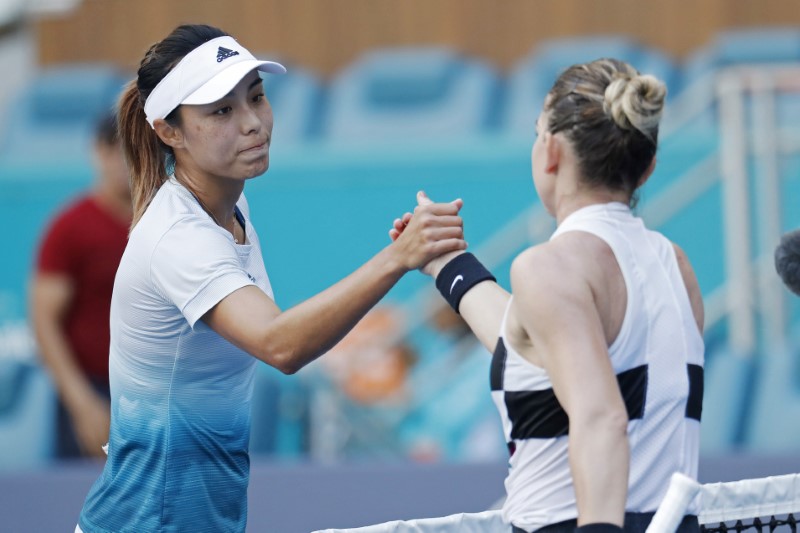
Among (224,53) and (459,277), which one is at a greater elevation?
(224,53)

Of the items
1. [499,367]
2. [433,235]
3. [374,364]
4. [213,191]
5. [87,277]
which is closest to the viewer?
[499,367]

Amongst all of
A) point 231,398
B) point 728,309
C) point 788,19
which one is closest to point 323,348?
point 231,398

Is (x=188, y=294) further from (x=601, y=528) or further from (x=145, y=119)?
(x=601, y=528)

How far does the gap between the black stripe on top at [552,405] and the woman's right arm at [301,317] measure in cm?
Answer: 34

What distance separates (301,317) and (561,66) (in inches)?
214

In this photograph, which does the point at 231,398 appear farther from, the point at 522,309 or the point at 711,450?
the point at 711,450

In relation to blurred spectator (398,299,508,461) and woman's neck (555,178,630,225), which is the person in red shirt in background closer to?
blurred spectator (398,299,508,461)

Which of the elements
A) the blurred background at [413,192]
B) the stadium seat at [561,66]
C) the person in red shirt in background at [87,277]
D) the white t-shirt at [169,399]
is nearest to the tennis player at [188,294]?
the white t-shirt at [169,399]

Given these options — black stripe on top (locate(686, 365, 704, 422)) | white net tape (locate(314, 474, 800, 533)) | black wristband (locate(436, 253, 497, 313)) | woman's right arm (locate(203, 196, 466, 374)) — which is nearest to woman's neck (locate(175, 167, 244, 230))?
woman's right arm (locate(203, 196, 466, 374))

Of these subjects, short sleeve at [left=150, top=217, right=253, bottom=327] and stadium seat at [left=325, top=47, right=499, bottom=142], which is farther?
stadium seat at [left=325, top=47, right=499, bottom=142]

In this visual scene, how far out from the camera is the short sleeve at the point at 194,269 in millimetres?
2236

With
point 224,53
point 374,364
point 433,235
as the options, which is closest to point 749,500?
point 433,235

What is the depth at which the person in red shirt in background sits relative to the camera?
5125 millimetres

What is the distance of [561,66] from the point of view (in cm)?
736
